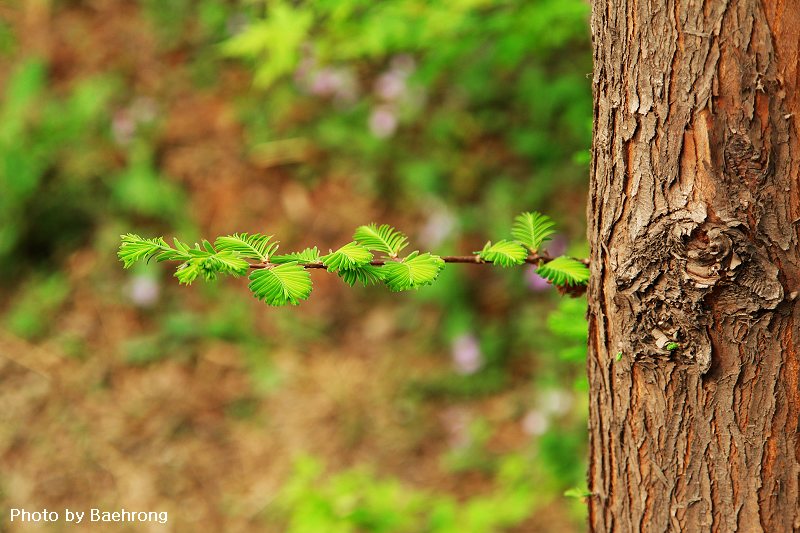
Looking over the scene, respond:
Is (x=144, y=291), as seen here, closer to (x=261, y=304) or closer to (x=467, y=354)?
(x=261, y=304)

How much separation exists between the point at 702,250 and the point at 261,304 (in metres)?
3.09

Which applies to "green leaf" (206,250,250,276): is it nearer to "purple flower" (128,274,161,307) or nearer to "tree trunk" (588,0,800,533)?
"tree trunk" (588,0,800,533)

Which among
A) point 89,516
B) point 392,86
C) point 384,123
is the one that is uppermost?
point 392,86

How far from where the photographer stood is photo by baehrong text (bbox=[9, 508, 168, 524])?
313cm

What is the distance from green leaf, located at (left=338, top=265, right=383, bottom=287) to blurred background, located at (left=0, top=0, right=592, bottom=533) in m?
1.73

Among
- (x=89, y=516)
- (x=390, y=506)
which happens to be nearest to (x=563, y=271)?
(x=390, y=506)

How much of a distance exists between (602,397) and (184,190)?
130 inches

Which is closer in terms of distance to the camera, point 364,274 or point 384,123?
point 364,274

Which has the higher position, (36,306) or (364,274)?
(36,306)

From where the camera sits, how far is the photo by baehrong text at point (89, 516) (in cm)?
313

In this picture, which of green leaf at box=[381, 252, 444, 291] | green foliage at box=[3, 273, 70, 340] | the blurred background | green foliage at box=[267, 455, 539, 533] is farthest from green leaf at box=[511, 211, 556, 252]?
green foliage at box=[3, 273, 70, 340]

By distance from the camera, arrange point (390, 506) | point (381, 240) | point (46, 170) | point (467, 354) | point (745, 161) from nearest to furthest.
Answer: point (745, 161)
point (381, 240)
point (390, 506)
point (467, 354)
point (46, 170)

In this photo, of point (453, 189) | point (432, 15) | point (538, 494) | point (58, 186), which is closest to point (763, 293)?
point (432, 15)

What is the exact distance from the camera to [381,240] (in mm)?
1034
